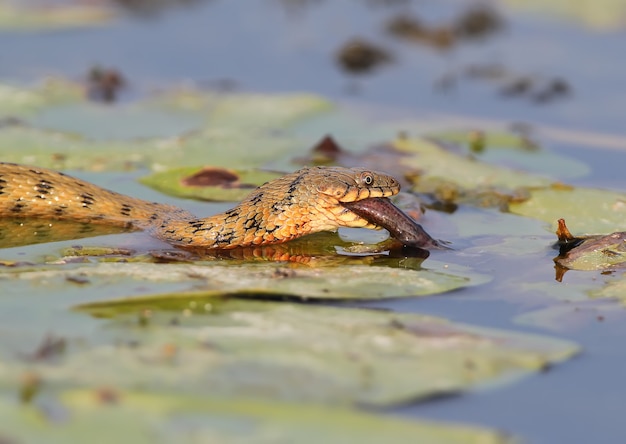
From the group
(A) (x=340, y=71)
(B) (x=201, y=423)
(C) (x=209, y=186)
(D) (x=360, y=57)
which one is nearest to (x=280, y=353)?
(B) (x=201, y=423)

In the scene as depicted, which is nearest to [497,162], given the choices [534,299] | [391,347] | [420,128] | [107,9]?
[420,128]

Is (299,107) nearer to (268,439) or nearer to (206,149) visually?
(206,149)

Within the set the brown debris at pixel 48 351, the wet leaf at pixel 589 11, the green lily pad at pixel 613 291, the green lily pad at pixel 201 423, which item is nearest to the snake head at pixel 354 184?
the green lily pad at pixel 613 291

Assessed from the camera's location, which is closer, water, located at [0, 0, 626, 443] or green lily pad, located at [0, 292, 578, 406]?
green lily pad, located at [0, 292, 578, 406]

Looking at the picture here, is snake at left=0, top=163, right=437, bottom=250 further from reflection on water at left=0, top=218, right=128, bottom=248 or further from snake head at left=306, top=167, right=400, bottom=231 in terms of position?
reflection on water at left=0, top=218, right=128, bottom=248

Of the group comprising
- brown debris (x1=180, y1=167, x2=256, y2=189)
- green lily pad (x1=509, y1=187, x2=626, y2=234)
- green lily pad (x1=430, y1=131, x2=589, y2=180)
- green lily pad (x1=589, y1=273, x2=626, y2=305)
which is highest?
green lily pad (x1=430, y1=131, x2=589, y2=180)

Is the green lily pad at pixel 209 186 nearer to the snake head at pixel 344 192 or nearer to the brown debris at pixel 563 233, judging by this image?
the snake head at pixel 344 192

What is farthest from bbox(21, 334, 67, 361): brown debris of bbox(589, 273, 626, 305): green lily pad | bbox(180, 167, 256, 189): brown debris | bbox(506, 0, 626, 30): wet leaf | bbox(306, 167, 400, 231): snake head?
bbox(506, 0, 626, 30): wet leaf
